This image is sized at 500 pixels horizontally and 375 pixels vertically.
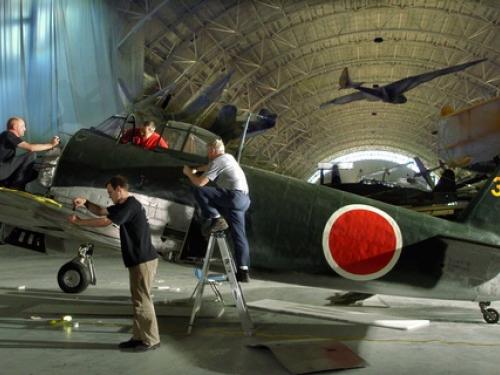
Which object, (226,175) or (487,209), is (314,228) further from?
(487,209)

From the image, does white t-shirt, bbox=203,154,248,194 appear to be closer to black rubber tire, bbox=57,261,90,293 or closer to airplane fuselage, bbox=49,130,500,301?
airplane fuselage, bbox=49,130,500,301

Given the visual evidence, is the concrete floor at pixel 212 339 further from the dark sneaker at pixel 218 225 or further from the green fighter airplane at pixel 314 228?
the dark sneaker at pixel 218 225

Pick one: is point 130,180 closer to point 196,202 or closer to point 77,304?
point 196,202

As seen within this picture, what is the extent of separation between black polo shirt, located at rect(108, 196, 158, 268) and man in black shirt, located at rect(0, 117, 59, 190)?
5.23ft

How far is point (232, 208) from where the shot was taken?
4344 millimetres

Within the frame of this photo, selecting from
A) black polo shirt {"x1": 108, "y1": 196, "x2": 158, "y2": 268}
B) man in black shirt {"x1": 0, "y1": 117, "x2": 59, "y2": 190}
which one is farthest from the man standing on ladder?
man in black shirt {"x1": 0, "y1": 117, "x2": 59, "y2": 190}

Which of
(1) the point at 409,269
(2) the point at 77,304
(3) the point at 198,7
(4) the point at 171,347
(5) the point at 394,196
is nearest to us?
(4) the point at 171,347

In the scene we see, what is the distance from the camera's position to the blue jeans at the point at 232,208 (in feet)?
14.2

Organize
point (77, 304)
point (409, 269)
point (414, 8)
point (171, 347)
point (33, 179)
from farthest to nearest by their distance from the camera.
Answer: point (414, 8)
point (77, 304)
point (33, 179)
point (409, 269)
point (171, 347)

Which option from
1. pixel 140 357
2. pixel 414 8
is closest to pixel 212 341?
pixel 140 357

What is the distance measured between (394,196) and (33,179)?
1462 centimetres

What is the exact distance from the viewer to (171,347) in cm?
400

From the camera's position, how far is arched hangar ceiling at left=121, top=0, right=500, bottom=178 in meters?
21.1

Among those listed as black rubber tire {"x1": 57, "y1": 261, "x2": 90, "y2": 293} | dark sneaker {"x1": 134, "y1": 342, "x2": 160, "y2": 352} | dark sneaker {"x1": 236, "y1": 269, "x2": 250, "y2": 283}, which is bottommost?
dark sneaker {"x1": 134, "y1": 342, "x2": 160, "y2": 352}
